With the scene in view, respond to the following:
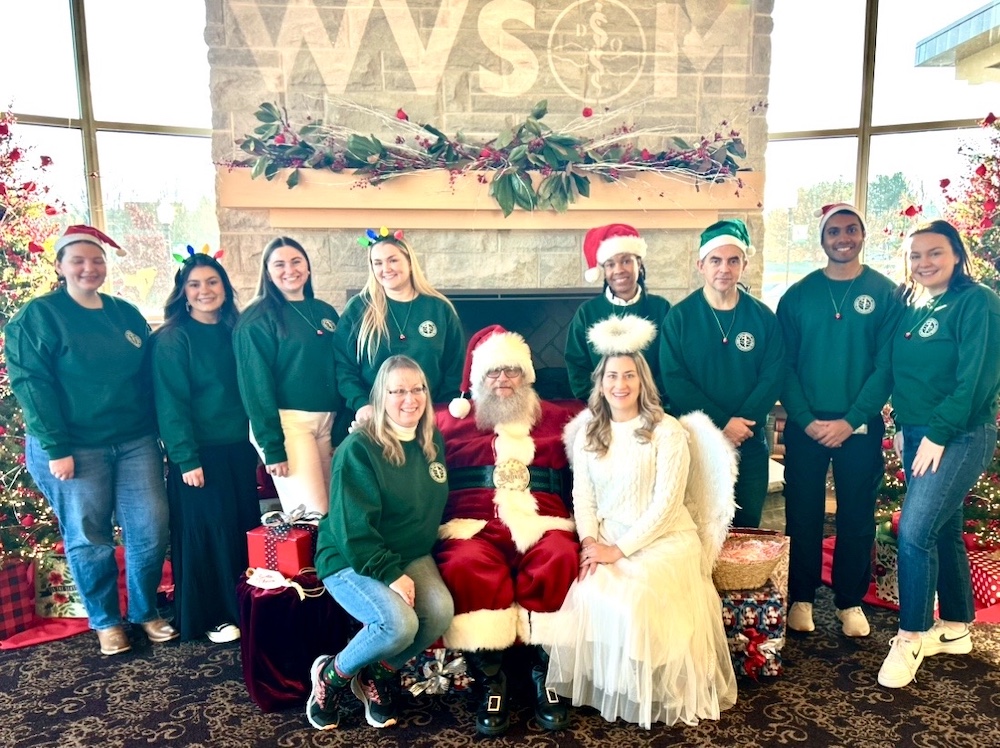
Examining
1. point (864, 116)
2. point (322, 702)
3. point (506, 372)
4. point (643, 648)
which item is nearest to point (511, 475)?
point (506, 372)

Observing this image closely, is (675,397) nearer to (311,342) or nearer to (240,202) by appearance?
Answer: (311,342)

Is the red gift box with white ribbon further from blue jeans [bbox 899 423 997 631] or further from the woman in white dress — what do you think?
blue jeans [bbox 899 423 997 631]

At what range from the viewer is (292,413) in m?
2.95

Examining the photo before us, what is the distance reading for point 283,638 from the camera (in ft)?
8.14

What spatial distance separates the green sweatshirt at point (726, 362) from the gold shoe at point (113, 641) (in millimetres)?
2434

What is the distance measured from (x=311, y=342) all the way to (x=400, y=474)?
0.85 m

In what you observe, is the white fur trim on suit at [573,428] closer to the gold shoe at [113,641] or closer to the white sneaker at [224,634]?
the white sneaker at [224,634]

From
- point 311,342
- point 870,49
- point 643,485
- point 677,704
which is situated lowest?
point 677,704

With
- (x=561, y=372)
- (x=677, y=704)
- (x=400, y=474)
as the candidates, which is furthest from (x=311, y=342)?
(x=677, y=704)

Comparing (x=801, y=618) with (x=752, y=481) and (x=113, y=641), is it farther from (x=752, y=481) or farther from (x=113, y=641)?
(x=113, y=641)

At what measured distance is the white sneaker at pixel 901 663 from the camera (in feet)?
8.34

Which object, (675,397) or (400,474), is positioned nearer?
(400,474)

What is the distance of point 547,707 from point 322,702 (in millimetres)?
738

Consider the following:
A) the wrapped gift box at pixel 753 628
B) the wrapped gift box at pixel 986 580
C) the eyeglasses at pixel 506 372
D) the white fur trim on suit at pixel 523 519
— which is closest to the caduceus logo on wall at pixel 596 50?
the eyeglasses at pixel 506 372
